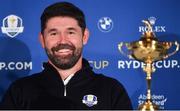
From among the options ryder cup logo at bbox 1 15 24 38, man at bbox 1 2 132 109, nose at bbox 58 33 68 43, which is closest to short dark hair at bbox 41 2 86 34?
man at bbox 1 2 132 109

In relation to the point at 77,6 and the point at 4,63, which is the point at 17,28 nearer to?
the point at 4,63

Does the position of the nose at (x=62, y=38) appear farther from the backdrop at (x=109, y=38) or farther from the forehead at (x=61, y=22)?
the backdrop at (x=109, y=38)

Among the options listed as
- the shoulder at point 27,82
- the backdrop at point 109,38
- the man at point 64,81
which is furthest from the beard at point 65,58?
the backdrop at point 109,38

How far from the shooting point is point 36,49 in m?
2.07

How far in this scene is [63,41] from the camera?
1789mm

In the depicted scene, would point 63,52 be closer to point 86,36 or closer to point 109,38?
point 86,36

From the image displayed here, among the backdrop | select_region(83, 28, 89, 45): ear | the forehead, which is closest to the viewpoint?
the forehead

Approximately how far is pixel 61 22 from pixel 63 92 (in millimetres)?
326

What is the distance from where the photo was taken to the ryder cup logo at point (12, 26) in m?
2.07

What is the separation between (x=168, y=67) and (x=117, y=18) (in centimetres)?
37

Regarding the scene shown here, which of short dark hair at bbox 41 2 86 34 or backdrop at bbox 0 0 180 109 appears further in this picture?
backdrop at bbox 0 0 180 109

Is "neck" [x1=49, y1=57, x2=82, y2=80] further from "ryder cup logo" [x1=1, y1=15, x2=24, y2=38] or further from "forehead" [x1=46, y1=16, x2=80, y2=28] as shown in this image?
"ryder cup logo" [x1=1, y1=15, x2=24, y2=38]

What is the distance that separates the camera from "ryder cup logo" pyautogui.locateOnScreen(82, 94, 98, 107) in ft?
Result: 5.75

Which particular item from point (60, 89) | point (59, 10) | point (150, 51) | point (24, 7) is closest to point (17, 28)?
point (24, 7)
